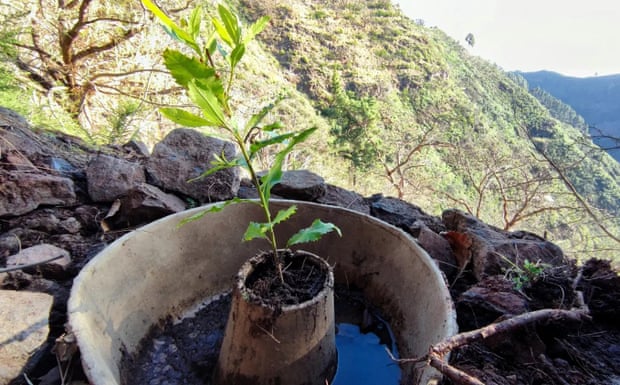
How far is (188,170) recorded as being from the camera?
1.75 m

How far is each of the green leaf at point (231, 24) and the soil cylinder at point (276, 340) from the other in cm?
65

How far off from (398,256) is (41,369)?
3.66 ft

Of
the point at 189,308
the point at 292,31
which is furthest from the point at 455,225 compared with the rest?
the point at 292,31

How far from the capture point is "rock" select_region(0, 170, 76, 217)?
4.65 ft

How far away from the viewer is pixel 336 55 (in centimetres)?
2167

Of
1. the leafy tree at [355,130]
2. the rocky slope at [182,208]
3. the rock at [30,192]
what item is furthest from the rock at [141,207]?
the leafy tree at [355,130]

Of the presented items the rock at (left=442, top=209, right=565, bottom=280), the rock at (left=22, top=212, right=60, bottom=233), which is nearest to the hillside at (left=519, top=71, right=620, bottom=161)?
the rock at (left=442, top=209, right=565, bottom=280)

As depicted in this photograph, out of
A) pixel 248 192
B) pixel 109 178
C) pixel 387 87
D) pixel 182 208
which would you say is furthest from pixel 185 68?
pixel 387 87

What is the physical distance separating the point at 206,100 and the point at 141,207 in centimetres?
93

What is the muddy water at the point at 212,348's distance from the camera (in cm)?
108

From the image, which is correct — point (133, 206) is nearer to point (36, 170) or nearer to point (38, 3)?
point (36, 170)

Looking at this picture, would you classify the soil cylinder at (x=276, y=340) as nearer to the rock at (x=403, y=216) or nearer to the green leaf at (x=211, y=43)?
the green leaf at (x=211, y=43)

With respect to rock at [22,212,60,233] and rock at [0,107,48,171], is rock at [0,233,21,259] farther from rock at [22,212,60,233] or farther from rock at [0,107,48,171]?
rock at [0,107,48,171]

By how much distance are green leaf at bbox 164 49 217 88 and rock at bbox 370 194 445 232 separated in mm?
1278
